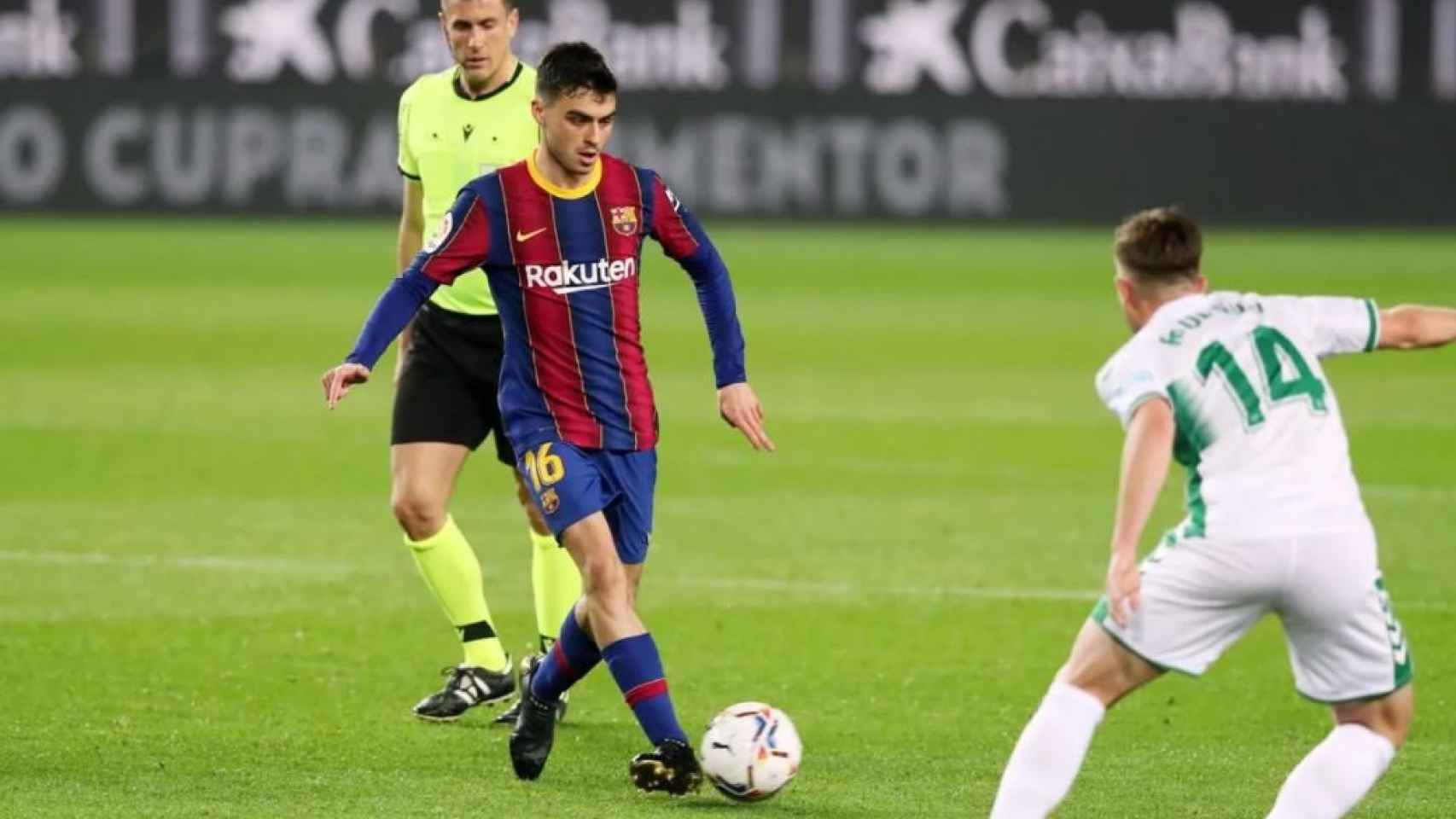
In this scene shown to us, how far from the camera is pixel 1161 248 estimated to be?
530 cm

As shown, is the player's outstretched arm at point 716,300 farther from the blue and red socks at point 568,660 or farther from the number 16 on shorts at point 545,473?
the blue and red socks at point 568,660

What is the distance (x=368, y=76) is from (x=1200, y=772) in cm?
2174

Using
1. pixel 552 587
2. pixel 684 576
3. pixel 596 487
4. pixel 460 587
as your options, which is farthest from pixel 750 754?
pixel 684 576

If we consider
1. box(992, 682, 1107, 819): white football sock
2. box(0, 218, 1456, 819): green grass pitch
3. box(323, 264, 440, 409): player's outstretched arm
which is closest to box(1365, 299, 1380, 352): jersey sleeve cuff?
box(992, 682, 1107, 819): white football sock

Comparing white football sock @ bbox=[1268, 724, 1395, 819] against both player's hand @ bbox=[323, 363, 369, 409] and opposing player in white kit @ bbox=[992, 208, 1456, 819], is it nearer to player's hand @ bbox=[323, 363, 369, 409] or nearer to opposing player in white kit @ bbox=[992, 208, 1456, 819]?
opposing player in white kit @ bbox=[992, 208, 1456, 819]

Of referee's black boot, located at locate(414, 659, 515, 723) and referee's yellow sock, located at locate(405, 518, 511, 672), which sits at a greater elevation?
referee's yellow sock, located at locate(405, 518, 511, 672)

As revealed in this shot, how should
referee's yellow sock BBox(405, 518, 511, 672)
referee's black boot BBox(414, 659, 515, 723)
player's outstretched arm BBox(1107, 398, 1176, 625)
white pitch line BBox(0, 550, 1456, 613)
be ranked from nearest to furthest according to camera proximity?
player's outstretched arm BBox(1107, 398, 1176, 625) < referee's black boot BBox(414, 659, 515, 723) < referee's yellow sock BBox(405, 518, 511, 672) < white pitch line BBox(0, 550, 1456, 613)

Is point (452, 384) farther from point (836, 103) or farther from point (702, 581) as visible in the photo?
point (836, 103)

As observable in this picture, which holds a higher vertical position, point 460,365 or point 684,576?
point 460,365

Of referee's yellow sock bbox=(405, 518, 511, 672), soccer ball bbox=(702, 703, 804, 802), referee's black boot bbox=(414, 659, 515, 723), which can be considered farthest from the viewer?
referee's yellow sock bbox=(405, 518, 511, 672)

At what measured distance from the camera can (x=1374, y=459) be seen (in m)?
13.5

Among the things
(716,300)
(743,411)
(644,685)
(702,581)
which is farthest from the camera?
(702,581)

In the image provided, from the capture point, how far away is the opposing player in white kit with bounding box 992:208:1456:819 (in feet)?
16.9

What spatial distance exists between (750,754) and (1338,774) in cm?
150
